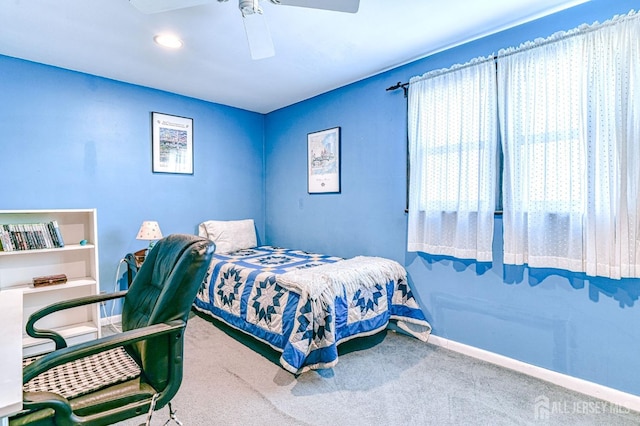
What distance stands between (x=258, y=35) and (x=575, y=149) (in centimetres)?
203

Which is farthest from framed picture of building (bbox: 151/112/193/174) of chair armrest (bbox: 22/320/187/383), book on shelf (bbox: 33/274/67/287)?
chair armrest (bbox: 22/320/187/383)

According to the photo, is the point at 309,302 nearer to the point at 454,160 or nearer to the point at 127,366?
the point at 127,366

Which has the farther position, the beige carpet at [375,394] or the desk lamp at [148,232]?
the desk lamp at [148,232]

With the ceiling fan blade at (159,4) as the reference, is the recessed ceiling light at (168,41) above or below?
above

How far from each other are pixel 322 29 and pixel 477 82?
46.4 inches

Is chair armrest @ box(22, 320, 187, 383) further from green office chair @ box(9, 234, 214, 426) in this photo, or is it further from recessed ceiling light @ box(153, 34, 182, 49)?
recessed ceiling light @ box(153, 34, 182, 49)

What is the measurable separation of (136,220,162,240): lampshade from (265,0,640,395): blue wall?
5.02ft

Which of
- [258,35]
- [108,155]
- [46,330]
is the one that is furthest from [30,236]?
[258,35]

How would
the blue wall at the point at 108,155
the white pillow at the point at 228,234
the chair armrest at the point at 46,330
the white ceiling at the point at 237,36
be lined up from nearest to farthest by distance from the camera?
the chair armrest at the point at 46,330, the white ceiling at the point at 237,36, the blue wall at the point at 108,155, the white pillow at the point at 228,234

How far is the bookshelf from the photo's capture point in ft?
8.62

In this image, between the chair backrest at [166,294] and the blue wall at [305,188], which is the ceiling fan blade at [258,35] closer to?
the chair backrest at [166,294]

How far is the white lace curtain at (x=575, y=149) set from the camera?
1.80 metres

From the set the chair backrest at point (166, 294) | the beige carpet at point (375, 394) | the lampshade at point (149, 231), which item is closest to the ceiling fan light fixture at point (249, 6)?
the chair backrest at point (166, 294)

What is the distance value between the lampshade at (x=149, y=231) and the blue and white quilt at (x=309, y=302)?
2.16 feet
